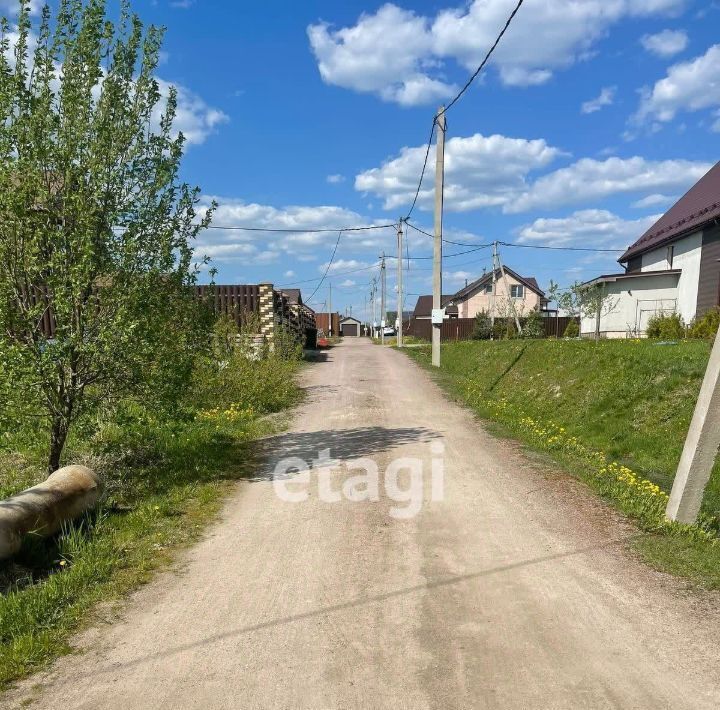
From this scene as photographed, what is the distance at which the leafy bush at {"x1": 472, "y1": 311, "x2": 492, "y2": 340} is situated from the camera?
34.0m

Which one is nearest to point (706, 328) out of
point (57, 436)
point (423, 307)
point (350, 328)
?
point (57, 436)

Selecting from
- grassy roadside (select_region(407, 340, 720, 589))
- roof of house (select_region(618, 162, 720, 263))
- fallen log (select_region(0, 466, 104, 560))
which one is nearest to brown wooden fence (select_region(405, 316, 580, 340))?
roof of house (select_region(618, 162, 720, 263))

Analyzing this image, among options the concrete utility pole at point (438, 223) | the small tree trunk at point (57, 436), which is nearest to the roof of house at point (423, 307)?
the concrete utility pole at point (438, 223)

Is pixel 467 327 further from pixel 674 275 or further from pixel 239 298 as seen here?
pixel 239 298

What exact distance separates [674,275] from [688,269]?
3.50 ft

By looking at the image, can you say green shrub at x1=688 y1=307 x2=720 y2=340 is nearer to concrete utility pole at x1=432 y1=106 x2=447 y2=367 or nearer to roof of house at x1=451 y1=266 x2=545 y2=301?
concrete utility pole at x1=432 y1=106 x2=447 y2=367

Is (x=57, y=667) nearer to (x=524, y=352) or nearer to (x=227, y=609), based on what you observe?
(x=227, y=609)

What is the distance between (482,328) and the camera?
112 ft

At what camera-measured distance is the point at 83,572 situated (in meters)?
4.07

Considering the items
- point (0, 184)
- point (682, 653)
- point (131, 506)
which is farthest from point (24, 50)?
point (682, 653)

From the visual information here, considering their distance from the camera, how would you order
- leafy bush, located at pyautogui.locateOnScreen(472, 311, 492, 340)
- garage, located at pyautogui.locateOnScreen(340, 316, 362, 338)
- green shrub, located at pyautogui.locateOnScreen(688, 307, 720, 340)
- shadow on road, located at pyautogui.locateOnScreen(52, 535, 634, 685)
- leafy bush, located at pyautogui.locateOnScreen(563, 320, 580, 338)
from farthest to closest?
1. garage, located at pyautogui.locateOnScreen(340, 316, 362, 338)
2. leafy bush, located at pyautogui.locateOnScreen(472, 311, 492, 340)
3. leafy bush, located at pyautogui.locateOnScreen(563, 320, 580, 338)
4. green shrub, located at pyautogui.locateOnScreen(688, 307, 720, 340)
5. shadow on road, located at pyautogui.locateOnScreen(52, 535, 634, 685)

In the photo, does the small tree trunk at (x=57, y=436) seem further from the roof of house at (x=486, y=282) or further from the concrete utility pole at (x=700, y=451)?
the roof of house at (x=486, y=282)

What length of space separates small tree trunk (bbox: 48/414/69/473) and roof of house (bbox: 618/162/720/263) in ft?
68.9

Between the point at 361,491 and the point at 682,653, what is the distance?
351 centimetres
